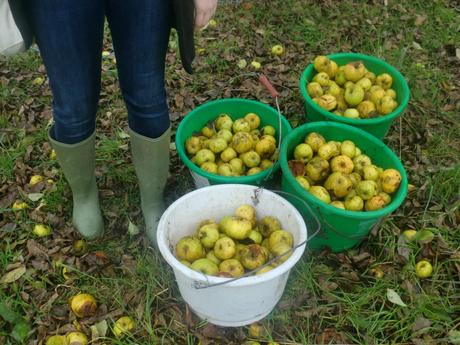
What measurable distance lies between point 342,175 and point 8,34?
1.89 m

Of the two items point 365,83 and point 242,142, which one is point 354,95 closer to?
point 365,83

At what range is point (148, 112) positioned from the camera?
223cm

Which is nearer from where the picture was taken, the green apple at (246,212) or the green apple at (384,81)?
the green apple at (246,212)

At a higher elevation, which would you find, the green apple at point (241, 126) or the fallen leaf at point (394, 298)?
the green apple at point (241, 126)

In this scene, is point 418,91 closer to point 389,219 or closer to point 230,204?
point 389,219

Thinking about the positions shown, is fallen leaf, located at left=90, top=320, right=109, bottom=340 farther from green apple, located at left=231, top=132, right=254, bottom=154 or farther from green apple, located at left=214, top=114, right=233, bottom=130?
green apple, located at left=214, top=114, right=233, bottom=130

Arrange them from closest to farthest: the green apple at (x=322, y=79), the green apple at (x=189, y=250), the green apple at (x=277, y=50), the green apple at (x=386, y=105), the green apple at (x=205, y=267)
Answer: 1. the green apple at (x=205, y=267)
2. the green apple at (x=189, y=250)
3. the green apple at (x=386, y=105)
4. the green apple at (x=322, y=79)
5. the green apple at (x=277, y=50)

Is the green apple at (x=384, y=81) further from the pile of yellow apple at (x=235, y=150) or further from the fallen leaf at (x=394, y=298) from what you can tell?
the fallen leaf at (x=394, y=298)

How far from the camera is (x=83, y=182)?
2.61 metres

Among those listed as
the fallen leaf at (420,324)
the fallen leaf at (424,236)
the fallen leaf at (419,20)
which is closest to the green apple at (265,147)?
the fallen leaf at (424,236)

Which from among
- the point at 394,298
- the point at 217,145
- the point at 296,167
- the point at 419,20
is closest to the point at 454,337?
the point at 394,298

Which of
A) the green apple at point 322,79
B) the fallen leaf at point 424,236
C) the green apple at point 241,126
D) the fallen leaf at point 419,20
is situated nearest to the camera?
the fallen leaf at point 424,236

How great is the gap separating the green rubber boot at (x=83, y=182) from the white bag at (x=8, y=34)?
0.60 m

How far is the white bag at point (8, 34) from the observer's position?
1706mm
